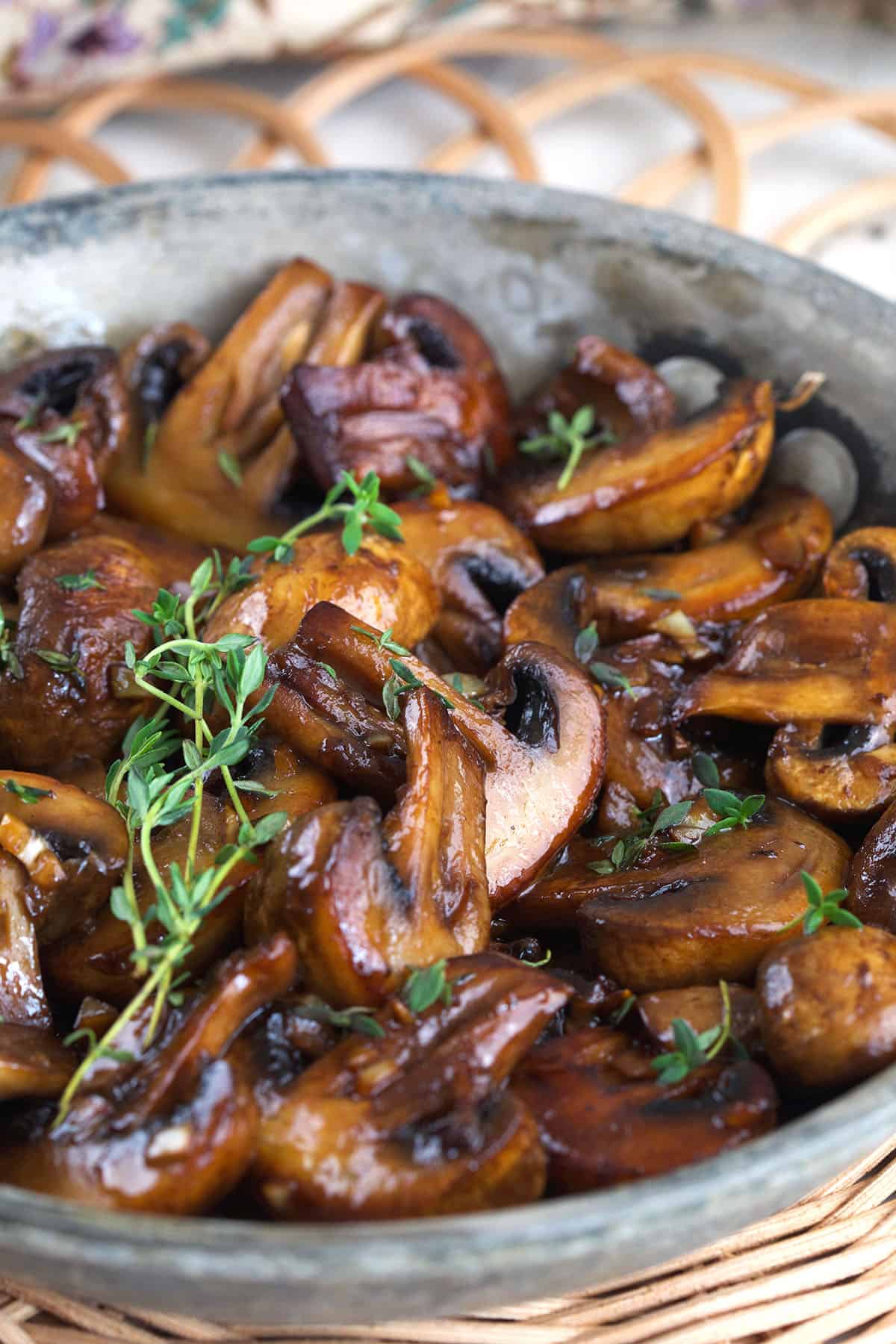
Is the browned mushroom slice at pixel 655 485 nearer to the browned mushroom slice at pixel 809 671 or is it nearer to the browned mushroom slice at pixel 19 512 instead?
the browned mushroom slice at pixel 809 671

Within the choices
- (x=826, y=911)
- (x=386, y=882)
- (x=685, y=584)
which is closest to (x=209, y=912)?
(x=386, y=882)

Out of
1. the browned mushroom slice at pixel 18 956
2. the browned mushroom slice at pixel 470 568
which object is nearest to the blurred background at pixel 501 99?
the browned mushroom slice at pixel 470 568

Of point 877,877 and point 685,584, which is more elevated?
point 685,584

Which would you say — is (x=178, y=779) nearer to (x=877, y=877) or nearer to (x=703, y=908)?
(x=703, y=908)

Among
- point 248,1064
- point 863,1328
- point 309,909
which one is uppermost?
point 309,909

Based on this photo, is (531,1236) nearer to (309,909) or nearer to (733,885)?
(309,909)

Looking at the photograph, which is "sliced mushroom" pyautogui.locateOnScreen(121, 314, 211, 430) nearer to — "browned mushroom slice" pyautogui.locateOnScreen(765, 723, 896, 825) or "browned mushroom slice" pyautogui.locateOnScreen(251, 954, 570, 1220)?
"browned mushroom slice" pyautogui.locateOnScreen(765, 723, 896, 825)

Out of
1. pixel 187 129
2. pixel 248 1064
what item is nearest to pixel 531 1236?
pixel 248 1064
